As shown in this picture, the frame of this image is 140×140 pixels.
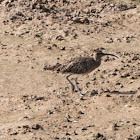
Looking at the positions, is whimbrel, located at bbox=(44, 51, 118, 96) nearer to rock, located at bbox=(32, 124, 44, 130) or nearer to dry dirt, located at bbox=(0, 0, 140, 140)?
dry dirt, located at bbox=(0, 0, 140, 140)

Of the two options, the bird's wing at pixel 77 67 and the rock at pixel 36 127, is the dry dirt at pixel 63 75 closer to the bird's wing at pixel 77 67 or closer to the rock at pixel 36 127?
the rock at pixel 36 127

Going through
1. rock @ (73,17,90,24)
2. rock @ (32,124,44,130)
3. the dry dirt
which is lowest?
rock @ (32,124,44,130)

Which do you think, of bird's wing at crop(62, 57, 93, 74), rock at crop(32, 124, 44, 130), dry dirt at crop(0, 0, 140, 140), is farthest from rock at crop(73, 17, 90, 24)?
rock at crop(32, 124, 44, 130)

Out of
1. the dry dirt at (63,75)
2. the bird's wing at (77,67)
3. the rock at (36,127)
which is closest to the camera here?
the rock at (36,127)

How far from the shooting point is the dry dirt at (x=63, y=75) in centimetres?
813

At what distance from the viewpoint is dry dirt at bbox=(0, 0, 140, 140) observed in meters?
8.13

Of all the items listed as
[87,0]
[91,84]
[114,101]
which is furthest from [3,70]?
[87,0]

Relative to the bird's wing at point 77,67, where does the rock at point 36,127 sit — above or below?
below

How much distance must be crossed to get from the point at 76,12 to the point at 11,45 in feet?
9.49

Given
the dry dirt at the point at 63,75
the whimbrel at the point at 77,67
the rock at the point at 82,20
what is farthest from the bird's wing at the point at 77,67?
the rock at the point at 82,20

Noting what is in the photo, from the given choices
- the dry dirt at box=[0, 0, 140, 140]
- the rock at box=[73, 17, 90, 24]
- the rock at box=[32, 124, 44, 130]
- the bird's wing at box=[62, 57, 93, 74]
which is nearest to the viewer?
the rock at box=[32, 124, 44, 130]

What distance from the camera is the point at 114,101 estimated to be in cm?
947

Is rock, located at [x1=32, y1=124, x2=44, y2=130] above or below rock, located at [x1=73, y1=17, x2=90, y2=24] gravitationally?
below

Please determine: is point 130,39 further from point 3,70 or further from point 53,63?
point 3,70
